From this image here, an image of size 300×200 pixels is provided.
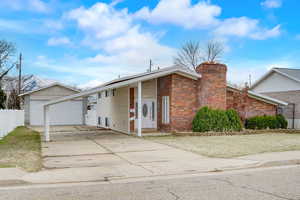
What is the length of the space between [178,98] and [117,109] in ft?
16.9

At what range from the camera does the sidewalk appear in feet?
25.0

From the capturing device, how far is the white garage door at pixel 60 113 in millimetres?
29594

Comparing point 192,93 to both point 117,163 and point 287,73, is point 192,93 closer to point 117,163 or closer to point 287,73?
point 287,73

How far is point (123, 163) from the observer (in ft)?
31.0

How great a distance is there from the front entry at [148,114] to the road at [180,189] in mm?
12973

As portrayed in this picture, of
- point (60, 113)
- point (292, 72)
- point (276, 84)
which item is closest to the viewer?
point (292, 72)

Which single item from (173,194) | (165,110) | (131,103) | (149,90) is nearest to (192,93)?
(165,110)

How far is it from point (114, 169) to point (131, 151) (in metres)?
3.22

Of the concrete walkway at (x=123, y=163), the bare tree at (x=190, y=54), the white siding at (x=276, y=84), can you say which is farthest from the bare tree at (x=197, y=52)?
the concrete walkway at (x=123, y=163)

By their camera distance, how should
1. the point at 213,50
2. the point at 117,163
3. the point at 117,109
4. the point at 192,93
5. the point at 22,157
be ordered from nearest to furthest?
the point at 117,163 → the point at 22,157 → the point at 192,93 → the point at 117,109 → the point at 213,50

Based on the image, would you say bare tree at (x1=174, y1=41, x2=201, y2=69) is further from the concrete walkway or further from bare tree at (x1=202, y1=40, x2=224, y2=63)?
the concrete walkway

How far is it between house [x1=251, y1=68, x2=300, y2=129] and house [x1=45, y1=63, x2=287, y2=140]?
306 centimetres

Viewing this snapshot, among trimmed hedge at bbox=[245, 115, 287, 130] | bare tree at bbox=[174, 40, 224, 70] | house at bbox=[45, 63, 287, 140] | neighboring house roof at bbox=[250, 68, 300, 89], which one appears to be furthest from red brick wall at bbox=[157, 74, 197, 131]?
bare tree at bbox=[174, 40, 224, 70]

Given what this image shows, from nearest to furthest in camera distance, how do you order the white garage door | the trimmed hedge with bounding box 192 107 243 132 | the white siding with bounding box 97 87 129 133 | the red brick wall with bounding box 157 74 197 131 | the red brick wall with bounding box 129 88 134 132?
the trimmed hedge with bounding box 192 107 243 132 < the red brick wall with bounding box 157 74 197 131 < the red brick wall with bounding box 129 88 134 132 < the white siding with bounding box 97 87 129 133 < the white garage door
